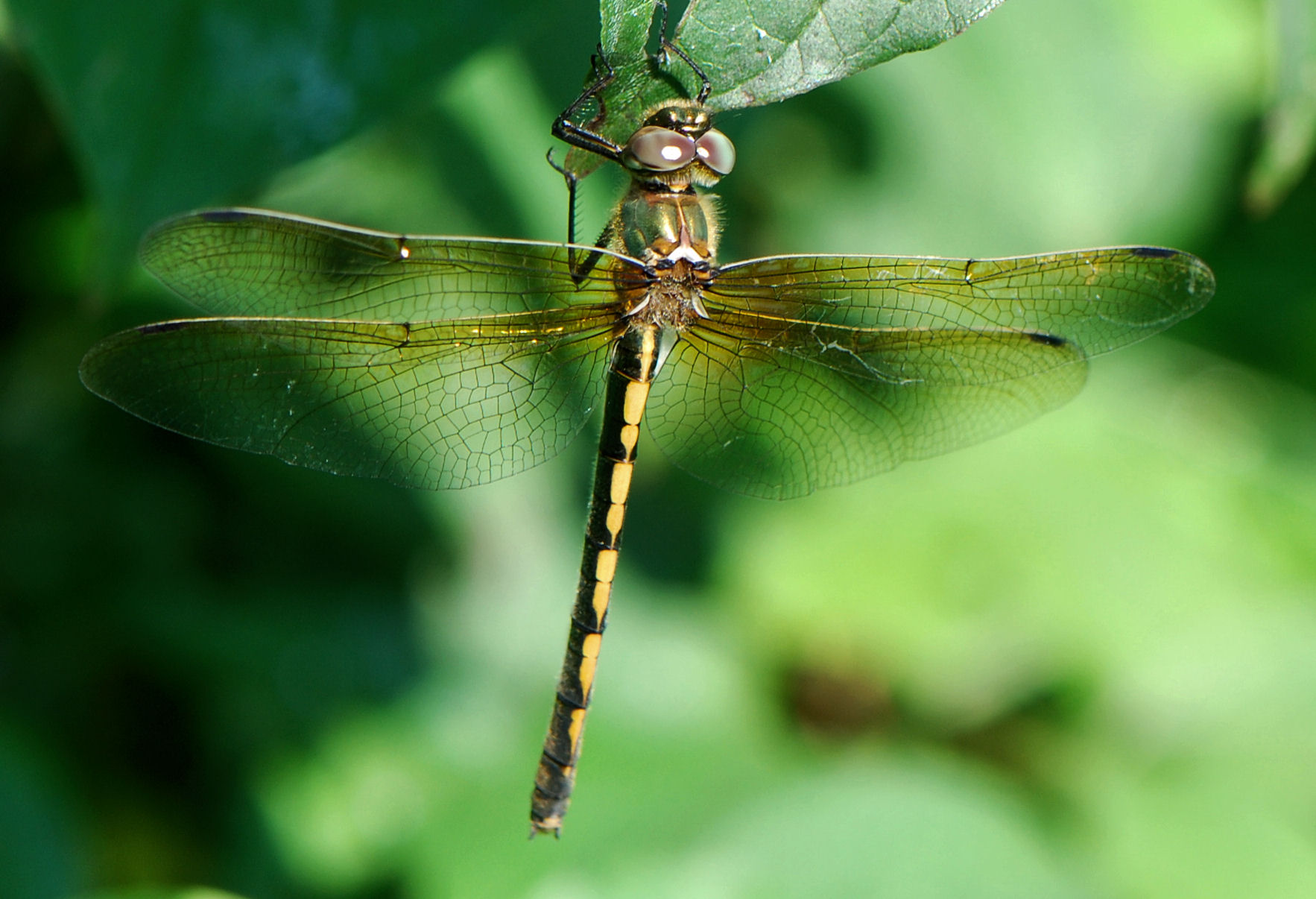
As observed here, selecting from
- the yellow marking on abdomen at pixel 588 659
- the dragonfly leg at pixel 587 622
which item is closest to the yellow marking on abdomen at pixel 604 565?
the dragonfly leg at pixel 587 622

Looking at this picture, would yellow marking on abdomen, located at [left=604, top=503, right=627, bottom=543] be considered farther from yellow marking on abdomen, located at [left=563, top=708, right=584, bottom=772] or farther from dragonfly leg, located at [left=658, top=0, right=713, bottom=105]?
dragonfly leg, located at [left=658, top=0, right=713, bottom=105]

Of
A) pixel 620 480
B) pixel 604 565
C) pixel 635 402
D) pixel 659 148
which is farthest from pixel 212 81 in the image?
pixel 604 565

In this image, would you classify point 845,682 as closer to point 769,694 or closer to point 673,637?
point 769,694

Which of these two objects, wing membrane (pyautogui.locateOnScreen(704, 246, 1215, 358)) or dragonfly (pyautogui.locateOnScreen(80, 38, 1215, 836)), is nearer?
dragonfly (pyautogui.locateOnScreen(80, 38, 1215, 836))

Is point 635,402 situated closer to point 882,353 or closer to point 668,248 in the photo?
point 668,248

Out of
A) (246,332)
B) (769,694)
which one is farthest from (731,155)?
(769,694)

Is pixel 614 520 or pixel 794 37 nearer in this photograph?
pixel 794 37

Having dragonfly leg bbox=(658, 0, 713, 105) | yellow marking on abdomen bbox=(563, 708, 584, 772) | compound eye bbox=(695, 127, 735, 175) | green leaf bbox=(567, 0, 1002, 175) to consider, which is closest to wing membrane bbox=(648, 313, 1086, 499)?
compound eye bbox=(695, 127, 735, 175)
